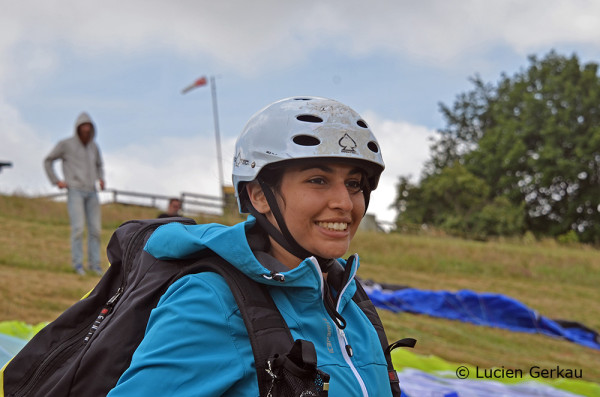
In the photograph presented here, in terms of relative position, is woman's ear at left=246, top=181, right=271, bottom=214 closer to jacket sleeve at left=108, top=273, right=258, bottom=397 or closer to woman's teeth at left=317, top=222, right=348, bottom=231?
woman's teeth at left=317, top=222, right=348, bottom=231

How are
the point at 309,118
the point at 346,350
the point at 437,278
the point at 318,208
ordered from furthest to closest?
the point at 437,278
the point at 309,118
the point at 318,208
the point at 346,350

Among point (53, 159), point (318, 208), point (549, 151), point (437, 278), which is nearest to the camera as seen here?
point (318, 208)

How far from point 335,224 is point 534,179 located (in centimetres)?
3862

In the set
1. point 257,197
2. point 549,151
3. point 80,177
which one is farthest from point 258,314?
point 549,151

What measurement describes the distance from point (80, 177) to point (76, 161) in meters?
0.22

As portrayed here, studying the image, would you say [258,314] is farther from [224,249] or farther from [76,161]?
[76,161]

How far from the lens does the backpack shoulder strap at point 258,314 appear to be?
1771 mm

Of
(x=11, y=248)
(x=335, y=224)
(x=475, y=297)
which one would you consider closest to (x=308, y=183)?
(x=335, y=224)

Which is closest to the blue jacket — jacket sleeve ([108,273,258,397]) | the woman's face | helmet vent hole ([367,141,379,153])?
jacket sleeve ([108,273,258,397])

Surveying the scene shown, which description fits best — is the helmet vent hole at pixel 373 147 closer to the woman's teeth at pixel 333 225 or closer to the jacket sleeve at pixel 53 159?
the woman's teeth at pixel 333 225

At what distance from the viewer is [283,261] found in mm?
2289

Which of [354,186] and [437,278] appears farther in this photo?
[437,278]

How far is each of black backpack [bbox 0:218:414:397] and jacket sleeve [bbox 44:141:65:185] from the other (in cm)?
656

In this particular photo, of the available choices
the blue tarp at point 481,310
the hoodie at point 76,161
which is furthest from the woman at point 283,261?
the blue tarp at point 481,310
